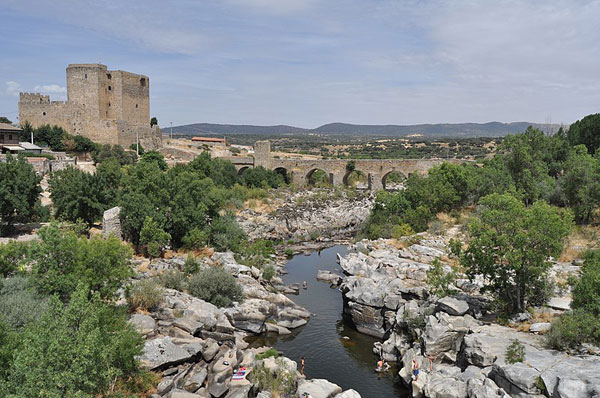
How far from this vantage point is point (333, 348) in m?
16.5

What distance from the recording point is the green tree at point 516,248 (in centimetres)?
1384

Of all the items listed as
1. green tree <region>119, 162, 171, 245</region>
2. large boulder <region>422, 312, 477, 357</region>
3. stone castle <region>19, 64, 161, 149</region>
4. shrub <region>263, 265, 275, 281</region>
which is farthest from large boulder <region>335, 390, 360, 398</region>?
stone castle <region>19, 64, 161, 149</region>

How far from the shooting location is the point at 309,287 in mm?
23266

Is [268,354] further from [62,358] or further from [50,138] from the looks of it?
[50,138]

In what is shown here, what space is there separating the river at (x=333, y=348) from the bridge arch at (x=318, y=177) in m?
31.7

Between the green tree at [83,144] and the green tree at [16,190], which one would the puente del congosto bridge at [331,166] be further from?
the green tree at [16,190]

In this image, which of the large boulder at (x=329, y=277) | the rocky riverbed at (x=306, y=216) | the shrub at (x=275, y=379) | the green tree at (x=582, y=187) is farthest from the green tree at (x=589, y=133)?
the shrub at (x=275, y=379)

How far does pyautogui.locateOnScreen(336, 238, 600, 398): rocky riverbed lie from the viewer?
36.1ft

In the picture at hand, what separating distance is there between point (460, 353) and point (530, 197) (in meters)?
17.4

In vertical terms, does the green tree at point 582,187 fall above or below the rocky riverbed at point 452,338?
above

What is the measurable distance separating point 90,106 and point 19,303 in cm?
3920

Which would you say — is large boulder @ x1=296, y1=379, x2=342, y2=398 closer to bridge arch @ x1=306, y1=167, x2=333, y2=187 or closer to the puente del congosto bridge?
the puente del congosto bridge

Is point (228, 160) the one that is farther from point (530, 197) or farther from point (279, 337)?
point (279, 337)

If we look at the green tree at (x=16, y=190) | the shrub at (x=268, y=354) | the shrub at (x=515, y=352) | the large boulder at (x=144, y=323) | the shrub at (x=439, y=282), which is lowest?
the shrub at (x=268, y=354)
